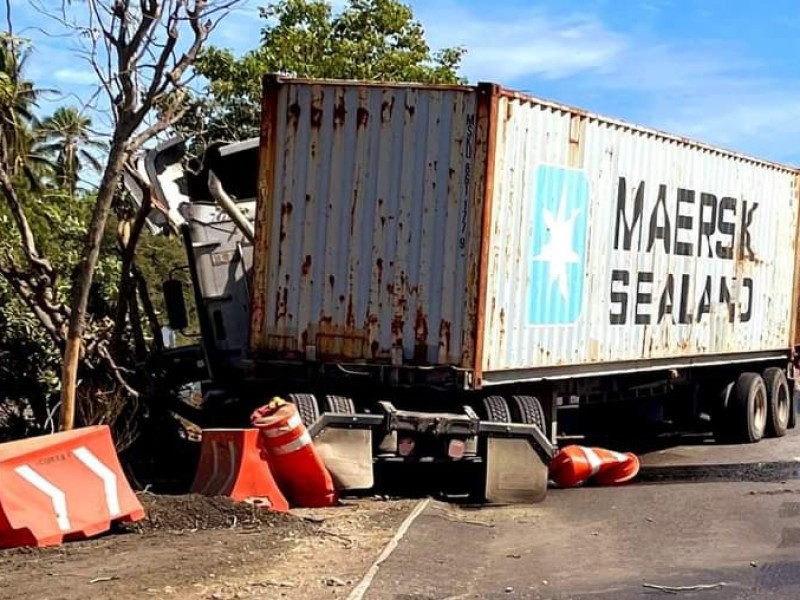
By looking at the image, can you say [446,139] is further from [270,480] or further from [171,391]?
[171,391]

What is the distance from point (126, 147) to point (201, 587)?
4040mm

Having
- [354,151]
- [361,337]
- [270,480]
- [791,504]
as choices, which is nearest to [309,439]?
[270,480]

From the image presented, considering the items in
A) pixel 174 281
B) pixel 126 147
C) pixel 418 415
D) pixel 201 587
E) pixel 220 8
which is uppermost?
pixel 220 8

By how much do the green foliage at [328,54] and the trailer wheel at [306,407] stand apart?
11563 mm

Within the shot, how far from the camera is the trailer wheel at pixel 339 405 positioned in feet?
34.7

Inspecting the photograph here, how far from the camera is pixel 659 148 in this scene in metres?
13.7

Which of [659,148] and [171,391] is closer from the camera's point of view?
[171,391]

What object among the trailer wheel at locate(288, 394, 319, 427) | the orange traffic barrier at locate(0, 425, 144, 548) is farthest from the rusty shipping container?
the orange traffic barrier at locate(0, 425, 144, 548)

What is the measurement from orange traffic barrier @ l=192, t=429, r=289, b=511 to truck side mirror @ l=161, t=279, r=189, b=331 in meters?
2.67

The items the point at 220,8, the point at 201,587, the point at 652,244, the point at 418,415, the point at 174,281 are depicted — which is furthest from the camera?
the point at 652,244

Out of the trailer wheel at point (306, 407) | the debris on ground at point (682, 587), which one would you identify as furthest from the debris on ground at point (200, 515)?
the debris on ground at point (682, 587)

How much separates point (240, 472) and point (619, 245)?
5114 mm

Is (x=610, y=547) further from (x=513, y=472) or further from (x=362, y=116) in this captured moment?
(x=362, y=116)

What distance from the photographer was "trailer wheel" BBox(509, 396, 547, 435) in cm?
1131
